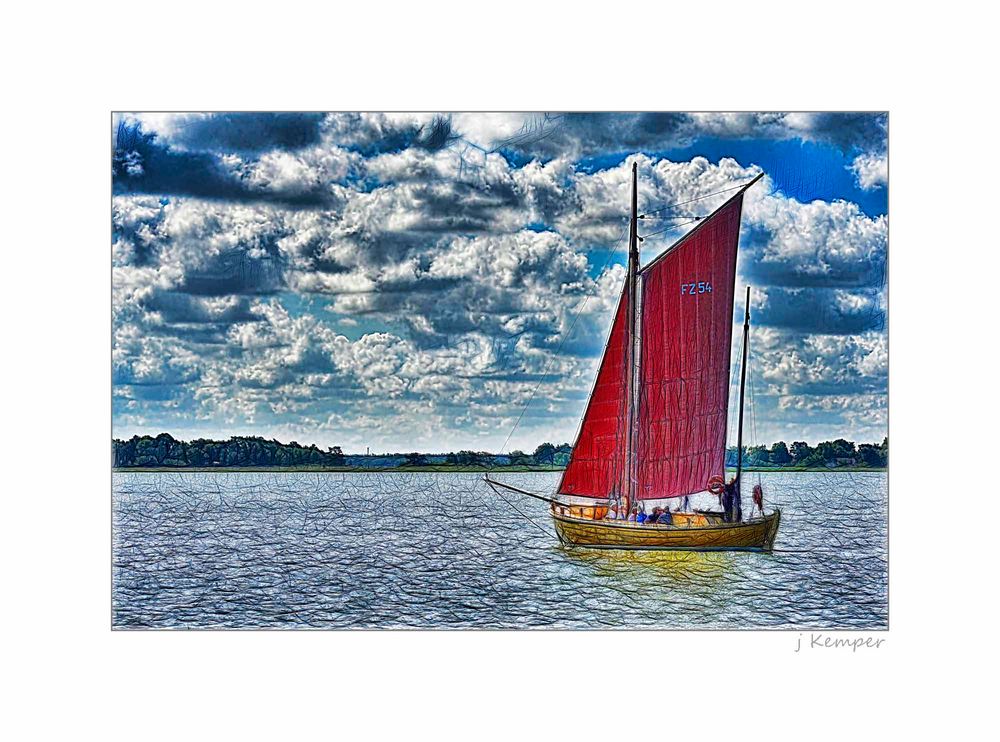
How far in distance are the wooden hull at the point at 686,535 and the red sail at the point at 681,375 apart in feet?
2.87

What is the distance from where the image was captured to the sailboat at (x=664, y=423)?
21266 millimetres

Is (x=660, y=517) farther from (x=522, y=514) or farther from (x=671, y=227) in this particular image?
(x=522, y=514)

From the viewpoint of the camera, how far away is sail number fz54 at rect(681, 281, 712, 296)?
69.7 ft

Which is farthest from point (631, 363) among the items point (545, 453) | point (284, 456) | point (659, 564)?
point (284, 456)

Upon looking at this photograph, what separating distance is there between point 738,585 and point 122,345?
39.3 feet

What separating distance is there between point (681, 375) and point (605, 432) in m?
1.97

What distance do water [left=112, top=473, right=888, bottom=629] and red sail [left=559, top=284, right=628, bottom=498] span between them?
131cm

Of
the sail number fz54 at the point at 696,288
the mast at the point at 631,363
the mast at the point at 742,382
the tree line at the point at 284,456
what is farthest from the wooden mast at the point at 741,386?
the tree line at the point at 284,456

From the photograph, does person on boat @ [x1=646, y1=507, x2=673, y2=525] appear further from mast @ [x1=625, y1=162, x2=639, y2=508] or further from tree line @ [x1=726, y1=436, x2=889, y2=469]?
tree line @ [x1=726, y1=436, x2=889, y2=469]

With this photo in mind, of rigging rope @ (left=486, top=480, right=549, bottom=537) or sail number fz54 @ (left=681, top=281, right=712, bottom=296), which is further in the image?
rigging rope @ (left=486, top=480, right=549, bottom=537)

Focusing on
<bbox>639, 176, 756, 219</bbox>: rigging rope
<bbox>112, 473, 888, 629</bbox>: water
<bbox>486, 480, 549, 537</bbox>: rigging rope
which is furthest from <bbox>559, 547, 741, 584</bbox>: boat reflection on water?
<bbox>639, 176, 756, 219</bbox>: rigging rope

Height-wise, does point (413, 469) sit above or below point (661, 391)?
below

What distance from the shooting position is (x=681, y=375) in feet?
71.7
